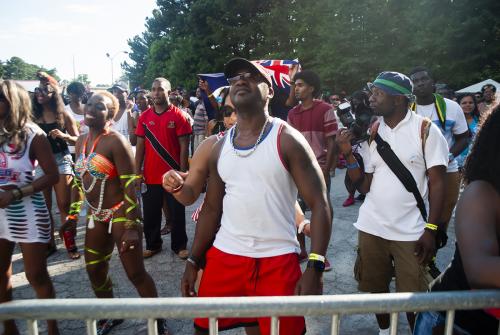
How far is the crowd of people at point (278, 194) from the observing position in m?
1.73

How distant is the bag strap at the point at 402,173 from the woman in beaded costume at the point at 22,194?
2.66 meters

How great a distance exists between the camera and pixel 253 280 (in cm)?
226

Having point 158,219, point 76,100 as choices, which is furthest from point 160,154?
point 76,100

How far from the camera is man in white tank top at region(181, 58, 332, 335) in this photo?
2.20m

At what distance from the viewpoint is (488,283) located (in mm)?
1399

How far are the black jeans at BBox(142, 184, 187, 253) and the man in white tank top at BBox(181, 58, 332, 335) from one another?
2689mm

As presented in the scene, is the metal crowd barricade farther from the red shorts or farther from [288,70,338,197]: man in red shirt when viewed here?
[288,70,338,197]: man in red shirt

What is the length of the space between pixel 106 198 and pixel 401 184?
2.32 metres

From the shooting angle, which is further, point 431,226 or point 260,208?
point 431,226

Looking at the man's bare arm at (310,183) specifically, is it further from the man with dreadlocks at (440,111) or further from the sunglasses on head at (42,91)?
the sunglasses on head at (42,91)

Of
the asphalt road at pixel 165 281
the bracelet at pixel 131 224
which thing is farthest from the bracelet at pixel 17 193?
the asphalt road at pixel 165 281

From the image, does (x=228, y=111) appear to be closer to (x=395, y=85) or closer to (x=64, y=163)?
(x=395, y=85)

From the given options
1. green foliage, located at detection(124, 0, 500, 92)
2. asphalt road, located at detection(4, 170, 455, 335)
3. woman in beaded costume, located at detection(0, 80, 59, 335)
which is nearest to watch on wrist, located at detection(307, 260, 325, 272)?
asphalt road, located at detection(4, 170, 455, 335)

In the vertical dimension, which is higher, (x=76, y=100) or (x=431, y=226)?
(x=76, y=100)
